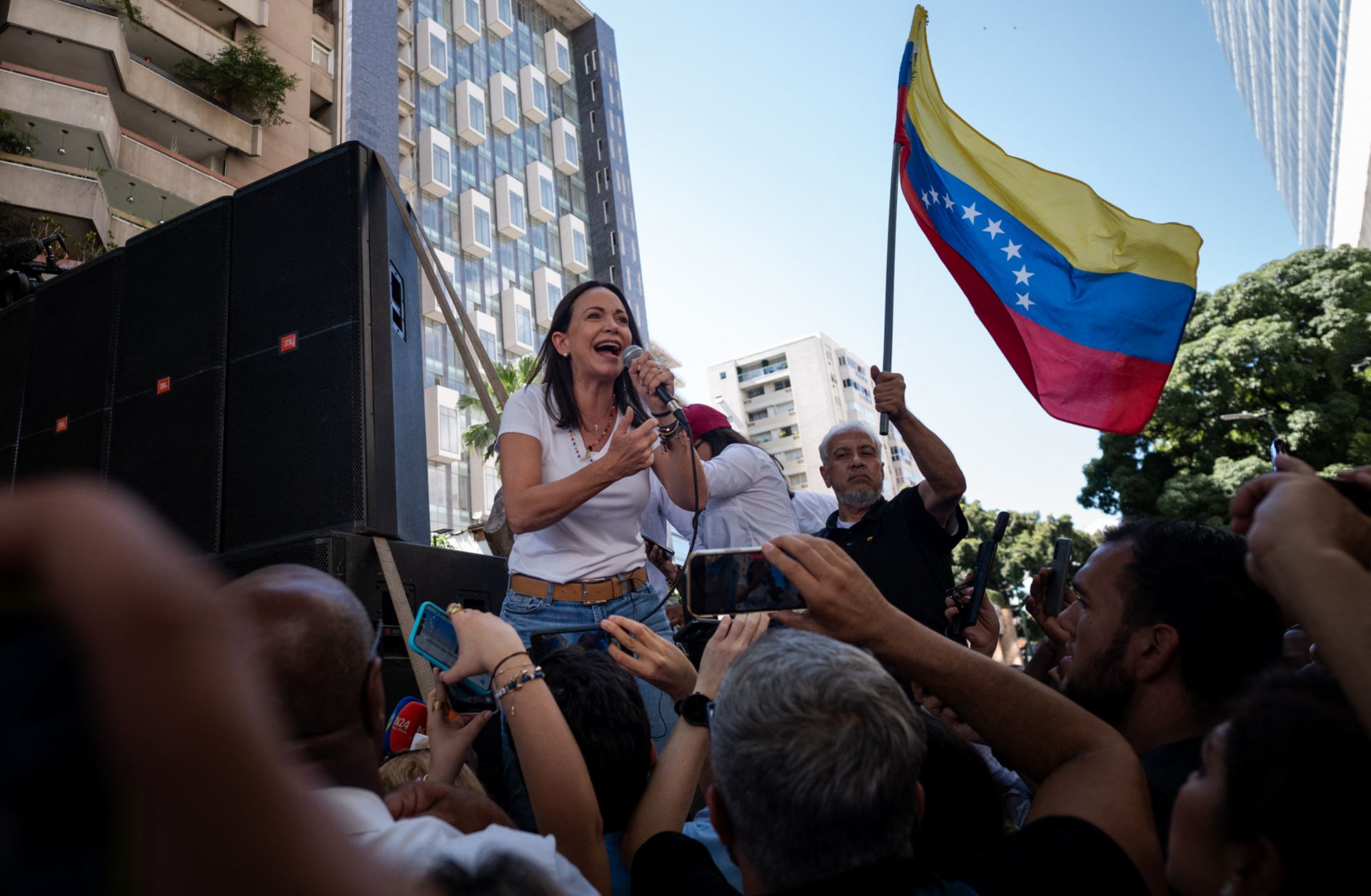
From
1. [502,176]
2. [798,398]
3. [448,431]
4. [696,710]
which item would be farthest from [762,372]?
[696,710]

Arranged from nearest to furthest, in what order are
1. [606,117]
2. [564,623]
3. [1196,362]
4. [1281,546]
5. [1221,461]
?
[1281,546] → [564,623] → [1221,461] → [1196,362] → [606,117]

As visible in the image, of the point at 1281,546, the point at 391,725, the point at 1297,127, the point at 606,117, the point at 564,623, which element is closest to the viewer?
the point at 1281,546

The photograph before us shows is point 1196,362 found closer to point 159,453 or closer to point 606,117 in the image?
point 159,453

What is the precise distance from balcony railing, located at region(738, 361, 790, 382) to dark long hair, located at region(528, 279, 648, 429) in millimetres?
80316

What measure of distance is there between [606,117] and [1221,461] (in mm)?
30954

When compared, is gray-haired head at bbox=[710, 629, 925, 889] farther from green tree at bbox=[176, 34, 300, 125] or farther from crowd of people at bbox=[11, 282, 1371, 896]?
green tree at bbox=[176, 34, 300, 125]

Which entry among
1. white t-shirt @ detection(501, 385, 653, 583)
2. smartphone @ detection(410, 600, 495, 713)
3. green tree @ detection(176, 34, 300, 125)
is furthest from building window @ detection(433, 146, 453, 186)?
smartphone @ detection(410, 600, 495, 713)

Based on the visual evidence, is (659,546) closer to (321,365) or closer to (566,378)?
(566,378)

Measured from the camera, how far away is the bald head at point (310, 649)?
1232mm

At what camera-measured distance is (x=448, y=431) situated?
31.6 metres

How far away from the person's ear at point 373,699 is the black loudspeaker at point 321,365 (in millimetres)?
1987

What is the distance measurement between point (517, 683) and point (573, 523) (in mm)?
1131

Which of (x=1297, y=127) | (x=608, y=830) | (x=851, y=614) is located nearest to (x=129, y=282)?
(x=608, y=830)

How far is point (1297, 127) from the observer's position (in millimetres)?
47000
